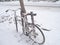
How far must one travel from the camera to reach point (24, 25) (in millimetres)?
3625

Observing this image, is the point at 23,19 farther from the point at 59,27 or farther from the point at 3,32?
the point at 59,27

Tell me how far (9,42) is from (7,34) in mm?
523

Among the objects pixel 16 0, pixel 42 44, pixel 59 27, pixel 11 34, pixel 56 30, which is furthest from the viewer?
pixel 16 0

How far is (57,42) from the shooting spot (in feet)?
11.3

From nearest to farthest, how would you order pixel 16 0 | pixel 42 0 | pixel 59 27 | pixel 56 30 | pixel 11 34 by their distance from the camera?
pixel 11 34, pixel 56 30, pixel 59 27, pixel 42 0, pixel 16 0

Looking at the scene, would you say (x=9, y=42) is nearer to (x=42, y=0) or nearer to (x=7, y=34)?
(x=7, y=34)

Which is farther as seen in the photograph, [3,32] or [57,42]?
[3,32]

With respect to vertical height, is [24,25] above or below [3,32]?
above

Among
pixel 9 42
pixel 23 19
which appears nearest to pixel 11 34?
pixel 9 42

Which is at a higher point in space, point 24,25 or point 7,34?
point 24,25

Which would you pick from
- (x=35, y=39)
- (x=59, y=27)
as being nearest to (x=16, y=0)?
(x=59, y=27)

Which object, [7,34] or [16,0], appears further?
[16,0]

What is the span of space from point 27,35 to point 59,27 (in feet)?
5.56

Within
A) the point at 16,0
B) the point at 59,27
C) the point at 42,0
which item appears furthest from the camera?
the point at 16,0
